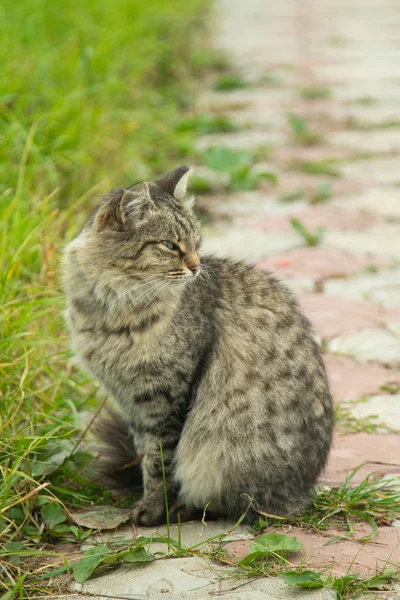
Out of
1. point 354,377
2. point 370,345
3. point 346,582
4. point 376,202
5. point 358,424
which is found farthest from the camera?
point 376,202

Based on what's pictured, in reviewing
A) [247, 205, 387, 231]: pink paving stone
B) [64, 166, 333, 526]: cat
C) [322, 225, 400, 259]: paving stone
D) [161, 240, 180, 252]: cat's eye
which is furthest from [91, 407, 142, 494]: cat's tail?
[247, 205, 387, 231]: pink paving stone

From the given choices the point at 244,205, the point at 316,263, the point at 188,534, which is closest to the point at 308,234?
the point at 316,263

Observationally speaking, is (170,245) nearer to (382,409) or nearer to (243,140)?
(382,409)

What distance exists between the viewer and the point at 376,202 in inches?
239

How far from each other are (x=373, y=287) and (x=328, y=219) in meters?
1.05

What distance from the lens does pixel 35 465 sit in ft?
10.5

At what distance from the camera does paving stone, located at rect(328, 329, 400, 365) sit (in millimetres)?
4180

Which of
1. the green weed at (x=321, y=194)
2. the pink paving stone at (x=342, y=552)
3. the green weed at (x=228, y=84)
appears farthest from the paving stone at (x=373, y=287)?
the green weed at (x=228, y=84)

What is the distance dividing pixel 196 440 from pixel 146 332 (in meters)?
0.43

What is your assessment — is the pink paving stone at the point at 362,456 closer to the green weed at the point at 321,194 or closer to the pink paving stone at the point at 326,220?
the pink paving stone at the point at 326,220

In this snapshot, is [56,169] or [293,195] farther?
[293,195]

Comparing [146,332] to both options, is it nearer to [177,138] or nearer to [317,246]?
[317,246]

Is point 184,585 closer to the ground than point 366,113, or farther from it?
closer to the ground

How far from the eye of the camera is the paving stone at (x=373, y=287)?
15.5 feet
